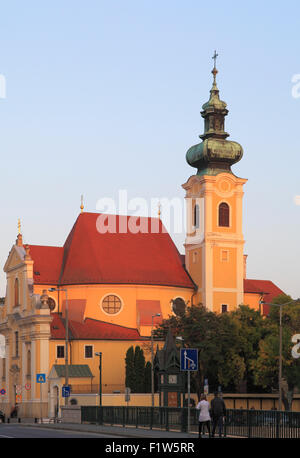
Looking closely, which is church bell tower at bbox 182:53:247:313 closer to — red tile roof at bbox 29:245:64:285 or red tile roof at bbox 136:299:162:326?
red tile roof at bbox 136:299:162:326

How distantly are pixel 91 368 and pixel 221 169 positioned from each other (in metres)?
23.3

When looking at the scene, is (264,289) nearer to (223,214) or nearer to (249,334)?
(223,214)

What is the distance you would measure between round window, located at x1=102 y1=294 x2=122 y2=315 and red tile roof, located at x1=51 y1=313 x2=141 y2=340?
178 centimetres

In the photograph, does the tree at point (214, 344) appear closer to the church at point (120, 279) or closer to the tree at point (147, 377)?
the tree at point (147, 377)

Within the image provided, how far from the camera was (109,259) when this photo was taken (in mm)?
85562

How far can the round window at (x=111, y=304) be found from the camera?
8275 cm

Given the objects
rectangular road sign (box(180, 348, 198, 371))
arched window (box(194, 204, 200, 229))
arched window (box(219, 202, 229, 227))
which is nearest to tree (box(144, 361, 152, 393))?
arched window (box(194, 204, 200, 229))

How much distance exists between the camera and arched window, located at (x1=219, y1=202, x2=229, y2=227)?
86.5m

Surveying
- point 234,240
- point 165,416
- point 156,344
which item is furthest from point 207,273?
point 165,416

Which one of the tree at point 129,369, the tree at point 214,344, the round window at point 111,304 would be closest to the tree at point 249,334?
the tree at point 214,344

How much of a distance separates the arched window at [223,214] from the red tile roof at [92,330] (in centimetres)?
1385
